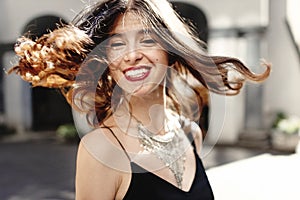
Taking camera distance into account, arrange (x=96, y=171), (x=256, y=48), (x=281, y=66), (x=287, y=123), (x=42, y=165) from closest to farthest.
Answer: (x=96, y=171) < (x=42, y=165) < (x=287, y=123) < (x=256, y=48) < (x=281, y=66)

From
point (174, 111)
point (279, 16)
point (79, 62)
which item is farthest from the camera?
point (279, 16)

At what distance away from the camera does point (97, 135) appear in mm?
1012

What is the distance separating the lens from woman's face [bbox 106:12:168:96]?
987 millimetres

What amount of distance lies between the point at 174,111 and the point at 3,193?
4188 mm

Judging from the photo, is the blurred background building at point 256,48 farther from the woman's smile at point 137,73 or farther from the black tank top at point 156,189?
the woman's smile at point 137,73

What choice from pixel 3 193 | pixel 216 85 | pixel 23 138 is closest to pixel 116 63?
pixel 216 85

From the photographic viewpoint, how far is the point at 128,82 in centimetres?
102

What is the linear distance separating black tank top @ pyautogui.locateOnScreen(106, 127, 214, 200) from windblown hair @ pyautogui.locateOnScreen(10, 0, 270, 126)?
202mm

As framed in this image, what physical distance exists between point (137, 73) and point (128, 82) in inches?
1.6

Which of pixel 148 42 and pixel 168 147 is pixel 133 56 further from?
pixel 168 147

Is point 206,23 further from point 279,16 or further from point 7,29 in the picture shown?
point 7,29

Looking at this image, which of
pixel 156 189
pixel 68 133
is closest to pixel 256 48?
pixel 68 133

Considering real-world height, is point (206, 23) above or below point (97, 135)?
below

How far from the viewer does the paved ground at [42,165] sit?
506 centimetres
